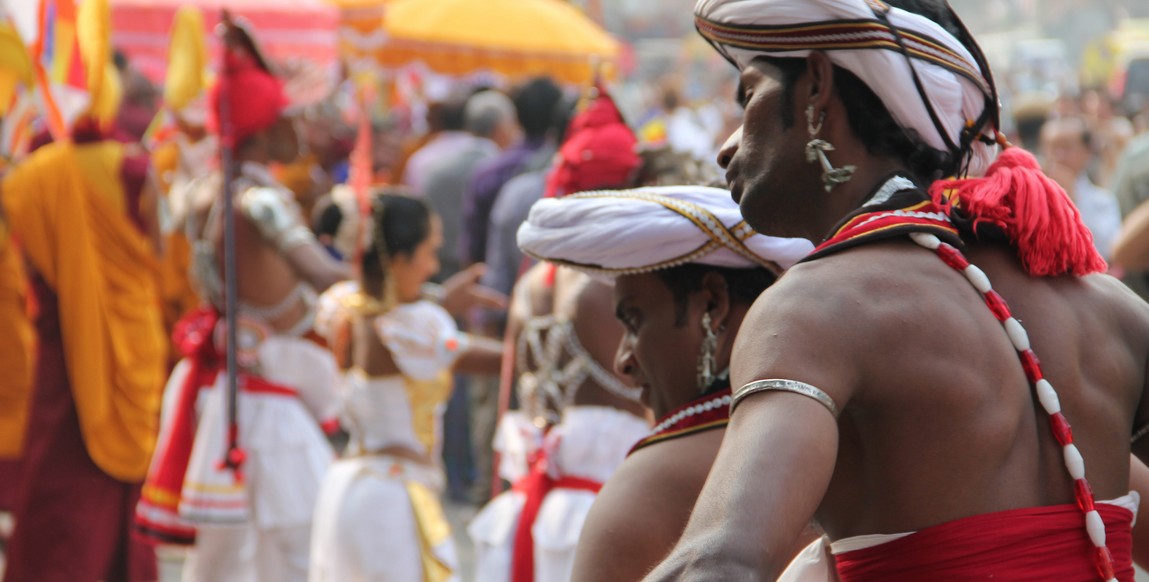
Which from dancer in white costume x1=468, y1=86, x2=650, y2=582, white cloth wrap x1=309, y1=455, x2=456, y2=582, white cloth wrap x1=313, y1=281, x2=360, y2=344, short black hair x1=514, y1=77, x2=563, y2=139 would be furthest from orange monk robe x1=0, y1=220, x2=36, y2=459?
dancer in white costume x1=468, y1=86, x2=650, y2=582

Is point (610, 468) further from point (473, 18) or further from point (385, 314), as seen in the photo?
point (473, 18)

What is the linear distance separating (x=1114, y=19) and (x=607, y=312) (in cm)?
4269

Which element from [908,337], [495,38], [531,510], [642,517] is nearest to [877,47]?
[908,337]

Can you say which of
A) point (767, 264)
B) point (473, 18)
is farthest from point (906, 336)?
point (473, 18)

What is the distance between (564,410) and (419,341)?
87 centimetres

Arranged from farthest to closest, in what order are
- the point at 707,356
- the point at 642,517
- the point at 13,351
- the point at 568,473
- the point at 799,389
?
the point at 13,351
the point at 568,473
the point at 707,356
the point at 642,517
the point at 799,389

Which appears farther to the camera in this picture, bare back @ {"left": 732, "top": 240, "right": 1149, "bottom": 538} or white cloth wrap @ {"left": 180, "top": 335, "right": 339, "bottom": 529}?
white cloth wrap @ {"left": 180, "top": 335, "right": 339, "bottom": 529}

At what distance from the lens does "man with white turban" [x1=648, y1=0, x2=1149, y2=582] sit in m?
1.55

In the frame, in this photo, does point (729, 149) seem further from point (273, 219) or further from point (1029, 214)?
point (273, 219)

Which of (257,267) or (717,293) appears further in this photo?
(257,267)

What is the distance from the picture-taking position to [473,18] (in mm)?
11234

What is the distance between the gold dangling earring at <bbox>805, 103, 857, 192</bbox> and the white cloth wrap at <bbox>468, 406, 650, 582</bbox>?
2.11 meters

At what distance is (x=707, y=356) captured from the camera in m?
2.41

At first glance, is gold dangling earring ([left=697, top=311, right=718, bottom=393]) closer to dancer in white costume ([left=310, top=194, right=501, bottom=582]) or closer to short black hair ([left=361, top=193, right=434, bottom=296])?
dancer in white costume ([left=310, top=194, right=501, bottom=582])
